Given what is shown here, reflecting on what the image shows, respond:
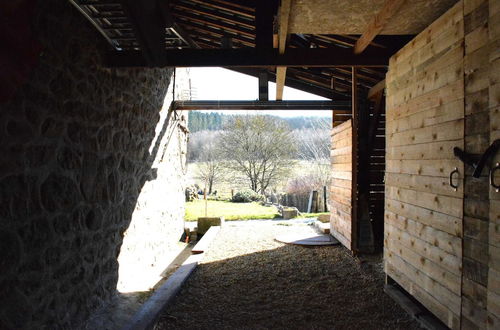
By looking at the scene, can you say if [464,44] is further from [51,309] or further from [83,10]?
[51,309]

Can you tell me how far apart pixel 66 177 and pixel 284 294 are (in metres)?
2.58

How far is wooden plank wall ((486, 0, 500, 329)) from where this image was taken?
225cm

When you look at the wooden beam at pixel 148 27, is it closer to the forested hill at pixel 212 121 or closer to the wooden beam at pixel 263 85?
the wooden beam at pixel 263 85

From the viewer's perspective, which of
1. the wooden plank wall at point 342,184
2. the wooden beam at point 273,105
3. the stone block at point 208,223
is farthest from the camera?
the stone block at point 208,223

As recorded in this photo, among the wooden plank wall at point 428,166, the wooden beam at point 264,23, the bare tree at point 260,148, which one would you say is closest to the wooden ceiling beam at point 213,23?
the wooden beam at point 264,23

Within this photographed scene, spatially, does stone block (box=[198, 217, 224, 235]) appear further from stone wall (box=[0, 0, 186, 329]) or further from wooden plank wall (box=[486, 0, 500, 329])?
wooden plank wall (box=[486, 0, 500, 329])

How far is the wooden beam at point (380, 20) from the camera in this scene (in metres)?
2.84

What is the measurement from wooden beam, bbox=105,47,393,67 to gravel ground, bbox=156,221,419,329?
8.29 ft

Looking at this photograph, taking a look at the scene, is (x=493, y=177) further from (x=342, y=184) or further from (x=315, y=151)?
(x=315, y=151)

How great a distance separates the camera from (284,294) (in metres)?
4.20

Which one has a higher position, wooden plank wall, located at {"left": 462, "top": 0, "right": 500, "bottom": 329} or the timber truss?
the timber truss

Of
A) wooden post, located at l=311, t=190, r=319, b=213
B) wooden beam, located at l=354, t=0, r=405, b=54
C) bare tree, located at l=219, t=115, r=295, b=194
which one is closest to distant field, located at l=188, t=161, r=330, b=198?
bare tree, located at l=219, t=115, r=295, b=194

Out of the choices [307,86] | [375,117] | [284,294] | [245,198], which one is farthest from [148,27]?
[245,198]

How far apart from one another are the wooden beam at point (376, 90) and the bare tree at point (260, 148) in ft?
47.5
